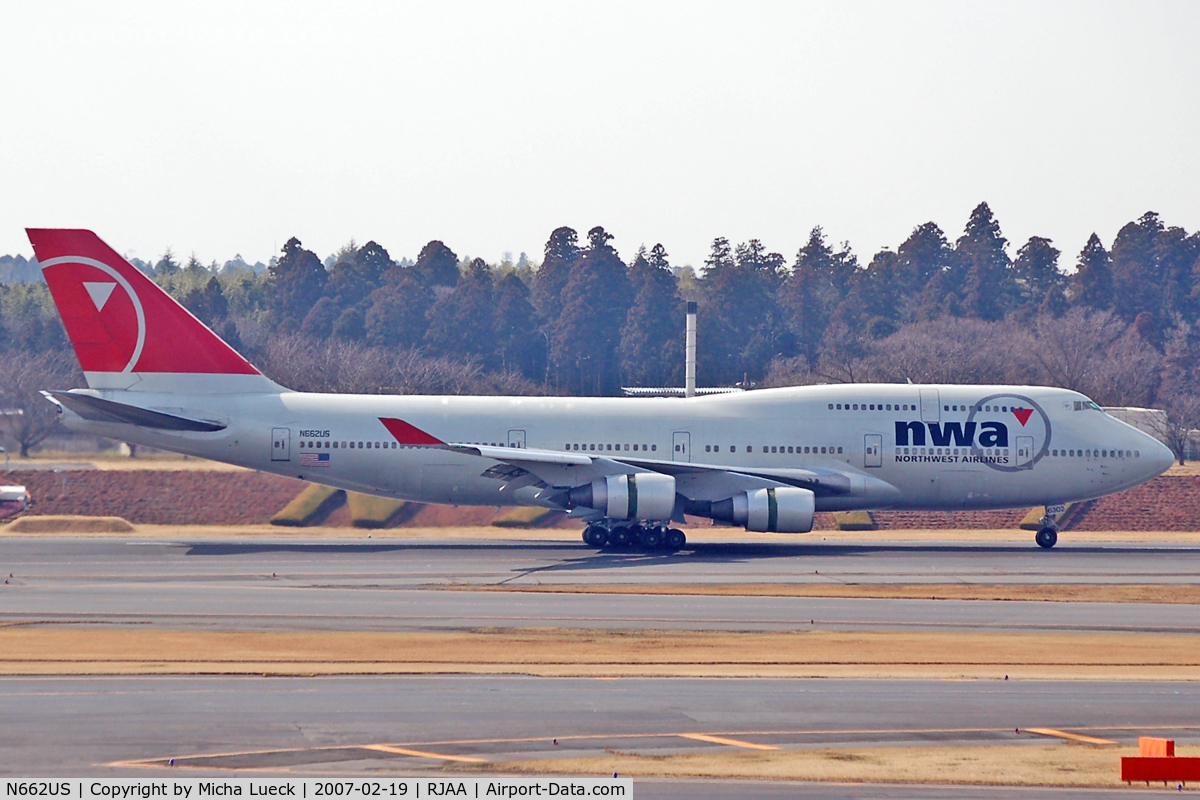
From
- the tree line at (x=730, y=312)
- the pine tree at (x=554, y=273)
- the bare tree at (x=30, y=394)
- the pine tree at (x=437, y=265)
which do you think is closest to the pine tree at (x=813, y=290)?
the tree line at (x=730, y=312)

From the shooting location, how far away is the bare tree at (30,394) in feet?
211

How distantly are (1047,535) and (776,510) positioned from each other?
10.3 metres

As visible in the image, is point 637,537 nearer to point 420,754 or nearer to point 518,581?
point 518,581

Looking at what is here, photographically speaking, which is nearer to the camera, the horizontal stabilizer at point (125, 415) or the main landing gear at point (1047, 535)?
the horizontal stabilizer at point (125, 415)

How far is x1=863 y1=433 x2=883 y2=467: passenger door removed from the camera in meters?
41.1

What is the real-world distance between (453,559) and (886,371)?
51543 millimetres

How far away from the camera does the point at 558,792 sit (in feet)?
45.7

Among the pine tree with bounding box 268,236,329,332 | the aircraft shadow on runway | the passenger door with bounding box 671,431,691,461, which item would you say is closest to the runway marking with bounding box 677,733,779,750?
the aircraft shadow on runway

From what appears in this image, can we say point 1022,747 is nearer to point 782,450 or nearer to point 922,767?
point 922,767

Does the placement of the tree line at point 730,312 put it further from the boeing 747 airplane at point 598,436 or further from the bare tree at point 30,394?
the boeing 747 airplane at point 598,436

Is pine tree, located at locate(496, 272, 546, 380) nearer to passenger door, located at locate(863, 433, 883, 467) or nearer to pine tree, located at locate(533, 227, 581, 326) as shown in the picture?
pine tree, located at locate(533, 227, 581, 326)

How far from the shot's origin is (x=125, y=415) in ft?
128

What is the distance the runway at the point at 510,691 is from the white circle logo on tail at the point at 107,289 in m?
7.49
